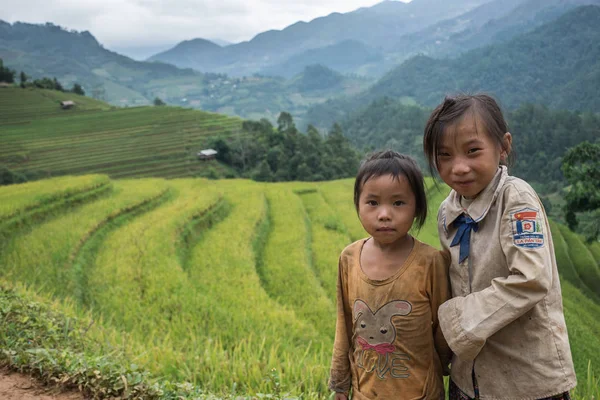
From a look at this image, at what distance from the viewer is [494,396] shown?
145 centimetres

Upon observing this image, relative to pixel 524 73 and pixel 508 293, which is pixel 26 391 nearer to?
pixel 508 293

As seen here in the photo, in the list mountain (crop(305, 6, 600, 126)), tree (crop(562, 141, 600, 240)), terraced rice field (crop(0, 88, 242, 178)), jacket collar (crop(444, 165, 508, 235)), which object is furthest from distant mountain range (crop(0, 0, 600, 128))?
jacket collar (crop(444, 165, 508, 235))

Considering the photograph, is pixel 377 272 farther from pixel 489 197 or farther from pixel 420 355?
pixel 489 197

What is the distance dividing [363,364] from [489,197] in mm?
794

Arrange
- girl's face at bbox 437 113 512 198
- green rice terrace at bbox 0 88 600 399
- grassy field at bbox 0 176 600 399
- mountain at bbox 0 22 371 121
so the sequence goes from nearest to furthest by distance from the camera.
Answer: girl's face at bbox 437 113 512 198 → green rice terrace at bbox 0 88 600 399 → grassy field at bbox 0 176 600 399 → mountain at bbox 0 22 371 121

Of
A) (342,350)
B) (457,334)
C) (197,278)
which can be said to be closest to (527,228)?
(457,334)

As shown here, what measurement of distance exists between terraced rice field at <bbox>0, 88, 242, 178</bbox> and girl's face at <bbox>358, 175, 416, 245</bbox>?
15.5m

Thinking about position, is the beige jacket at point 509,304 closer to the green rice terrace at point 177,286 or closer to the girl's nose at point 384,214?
the girl's nose at point 384,214

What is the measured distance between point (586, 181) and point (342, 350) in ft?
34.4

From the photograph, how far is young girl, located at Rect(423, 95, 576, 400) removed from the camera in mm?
1280

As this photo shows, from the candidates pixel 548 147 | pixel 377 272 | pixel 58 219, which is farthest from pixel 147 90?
pixel 377 272

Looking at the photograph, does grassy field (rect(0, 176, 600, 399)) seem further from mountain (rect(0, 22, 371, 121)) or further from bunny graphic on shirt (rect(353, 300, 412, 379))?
mountain (rect(0, 22, 371, 121))

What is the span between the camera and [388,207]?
1568 millimetres

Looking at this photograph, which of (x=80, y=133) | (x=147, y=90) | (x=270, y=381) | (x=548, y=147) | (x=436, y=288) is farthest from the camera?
(x=147, y=90)
